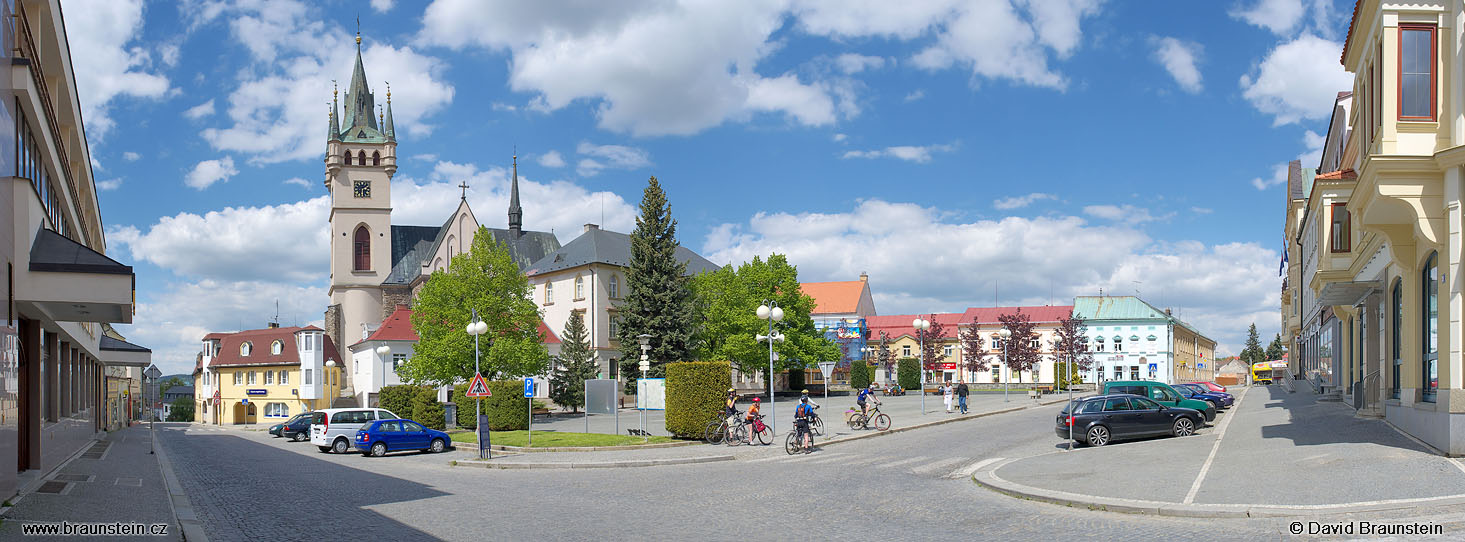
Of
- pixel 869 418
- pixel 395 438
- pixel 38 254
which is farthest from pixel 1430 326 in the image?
pixel 395 438

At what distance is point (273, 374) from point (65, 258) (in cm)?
7337

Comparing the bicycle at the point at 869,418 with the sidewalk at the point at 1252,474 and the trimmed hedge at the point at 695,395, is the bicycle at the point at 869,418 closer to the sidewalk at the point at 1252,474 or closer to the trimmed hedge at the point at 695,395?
the trimmed hedge at the point at 695,395

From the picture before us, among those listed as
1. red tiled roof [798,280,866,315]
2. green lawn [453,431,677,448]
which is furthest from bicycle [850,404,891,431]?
red tiled roof [798,280,866,315]

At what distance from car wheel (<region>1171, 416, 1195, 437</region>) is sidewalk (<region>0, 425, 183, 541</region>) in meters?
22.1


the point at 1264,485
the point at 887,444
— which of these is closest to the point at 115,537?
the point at 1264,485

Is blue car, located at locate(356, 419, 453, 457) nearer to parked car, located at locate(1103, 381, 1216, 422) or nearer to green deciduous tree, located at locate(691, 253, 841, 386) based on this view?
parked car, located at locate(1103, 381, 1216, 422)

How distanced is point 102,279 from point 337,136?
84.7 m

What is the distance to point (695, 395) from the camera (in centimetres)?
2980

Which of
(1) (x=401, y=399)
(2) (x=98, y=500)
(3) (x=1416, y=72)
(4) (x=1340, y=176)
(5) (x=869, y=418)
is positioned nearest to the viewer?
(2) (x=98, y=500)

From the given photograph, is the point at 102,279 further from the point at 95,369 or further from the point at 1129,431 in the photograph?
the point at 95,369

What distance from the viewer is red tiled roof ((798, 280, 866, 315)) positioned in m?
117

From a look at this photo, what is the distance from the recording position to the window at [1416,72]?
16797 mm

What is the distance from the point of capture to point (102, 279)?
1522 cm

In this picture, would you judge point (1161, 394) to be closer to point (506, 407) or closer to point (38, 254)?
point (506, 407)
